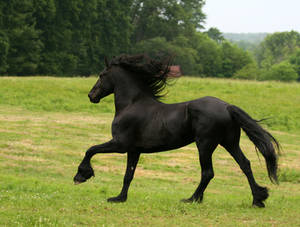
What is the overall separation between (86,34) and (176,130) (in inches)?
2371

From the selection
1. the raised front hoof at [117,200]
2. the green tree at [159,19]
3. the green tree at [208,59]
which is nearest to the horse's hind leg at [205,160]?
the raised front hoof at [117,200]

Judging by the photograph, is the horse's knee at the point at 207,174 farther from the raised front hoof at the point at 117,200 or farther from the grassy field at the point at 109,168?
the raised front hoof at the point at 117,200

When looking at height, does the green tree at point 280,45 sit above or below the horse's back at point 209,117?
below

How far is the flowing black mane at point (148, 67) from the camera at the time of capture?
31.1 ft

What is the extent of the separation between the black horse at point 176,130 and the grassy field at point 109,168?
696mm

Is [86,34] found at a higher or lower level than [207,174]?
lower

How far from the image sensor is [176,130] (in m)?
8.78

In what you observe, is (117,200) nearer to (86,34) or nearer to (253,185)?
(253,185)

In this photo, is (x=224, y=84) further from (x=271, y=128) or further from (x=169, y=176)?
(x=169, y=176)

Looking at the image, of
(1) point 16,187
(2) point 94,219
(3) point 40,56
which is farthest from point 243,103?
(3) point 40,56

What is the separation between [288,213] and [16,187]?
5.66m

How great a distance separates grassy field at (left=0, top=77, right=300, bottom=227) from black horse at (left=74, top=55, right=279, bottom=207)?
70 centimetres

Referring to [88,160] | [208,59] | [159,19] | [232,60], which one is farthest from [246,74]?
[88,160]

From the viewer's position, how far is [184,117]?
8.77 metres
